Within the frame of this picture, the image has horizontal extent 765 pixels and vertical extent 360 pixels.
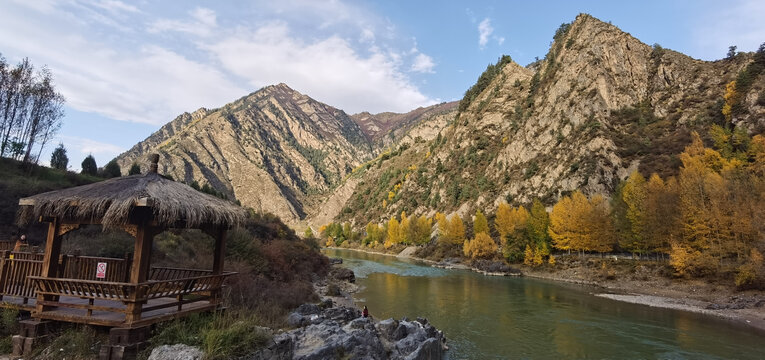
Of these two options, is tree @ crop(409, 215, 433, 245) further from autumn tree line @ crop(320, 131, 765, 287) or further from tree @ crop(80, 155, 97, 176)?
tree @ crop(80, 155, 97, 176)

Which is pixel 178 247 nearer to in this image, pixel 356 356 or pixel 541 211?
pixel 356 356

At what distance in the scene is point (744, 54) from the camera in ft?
286

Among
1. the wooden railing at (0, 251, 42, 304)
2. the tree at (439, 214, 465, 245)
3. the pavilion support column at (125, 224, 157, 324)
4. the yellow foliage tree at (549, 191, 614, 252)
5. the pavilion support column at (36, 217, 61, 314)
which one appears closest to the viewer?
the pavilion support column at (125, 224, 157, 324)

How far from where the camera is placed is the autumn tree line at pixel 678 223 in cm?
3744

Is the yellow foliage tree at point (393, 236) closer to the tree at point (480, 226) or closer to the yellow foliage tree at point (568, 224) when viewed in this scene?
the tree at point (480, 226)

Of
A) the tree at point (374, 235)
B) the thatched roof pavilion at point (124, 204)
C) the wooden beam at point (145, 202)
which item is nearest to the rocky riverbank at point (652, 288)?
the thatched roof pavilion at point (124, 204)

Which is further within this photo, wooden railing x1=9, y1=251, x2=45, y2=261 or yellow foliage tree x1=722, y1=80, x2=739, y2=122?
yellow foliage tree x1=722, y1=80, x2=739, y2=122

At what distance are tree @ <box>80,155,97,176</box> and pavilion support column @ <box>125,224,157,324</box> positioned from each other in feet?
143

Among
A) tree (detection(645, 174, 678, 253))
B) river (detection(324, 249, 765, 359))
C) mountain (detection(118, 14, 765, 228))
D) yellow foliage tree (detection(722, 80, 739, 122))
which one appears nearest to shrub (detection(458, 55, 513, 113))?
mountain (detection(118, 14, 765, 228))

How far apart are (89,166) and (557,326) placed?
52123 millimetres

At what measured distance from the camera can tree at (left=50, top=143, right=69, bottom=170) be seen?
43.1m

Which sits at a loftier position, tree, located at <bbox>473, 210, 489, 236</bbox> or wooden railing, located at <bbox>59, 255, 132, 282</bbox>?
tree, located at <bbox>473, 210, 489, 236</bbox>

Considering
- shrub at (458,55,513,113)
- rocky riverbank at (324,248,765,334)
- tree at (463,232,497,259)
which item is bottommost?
rocky riverbank at (324,248,765,334)

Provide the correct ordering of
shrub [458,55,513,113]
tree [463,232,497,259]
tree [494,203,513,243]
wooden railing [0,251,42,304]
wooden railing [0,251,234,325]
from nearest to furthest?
wooden railing [0,251,234,325]
wooden railing [0,251,42,304]
tree [494,203,513,243]
tree [463,232,497,259]
shrub [458,55,513,113]
